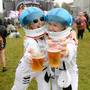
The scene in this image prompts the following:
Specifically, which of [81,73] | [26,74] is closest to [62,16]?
[26,74]

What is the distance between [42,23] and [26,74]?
0.75m

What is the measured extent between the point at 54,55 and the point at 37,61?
11.7 inches

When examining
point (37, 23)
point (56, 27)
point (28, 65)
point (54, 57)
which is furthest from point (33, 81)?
point (54, 57)

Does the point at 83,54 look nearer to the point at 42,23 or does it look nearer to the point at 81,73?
the point at 81,73

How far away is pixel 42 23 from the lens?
4.75 m

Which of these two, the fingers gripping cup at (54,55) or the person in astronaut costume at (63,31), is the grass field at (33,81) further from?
the fingers gripping cup at (54,55)

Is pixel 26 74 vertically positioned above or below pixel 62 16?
below

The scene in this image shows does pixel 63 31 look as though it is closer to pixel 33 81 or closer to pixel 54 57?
pixel 54 57

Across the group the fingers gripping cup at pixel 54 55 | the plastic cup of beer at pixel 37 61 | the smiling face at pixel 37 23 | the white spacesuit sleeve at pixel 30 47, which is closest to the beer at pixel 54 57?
the fingers gripping cup at pixel 54 55

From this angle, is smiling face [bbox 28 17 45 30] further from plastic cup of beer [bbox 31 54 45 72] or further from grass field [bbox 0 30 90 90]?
grass field [bbox 0 30 90 90]

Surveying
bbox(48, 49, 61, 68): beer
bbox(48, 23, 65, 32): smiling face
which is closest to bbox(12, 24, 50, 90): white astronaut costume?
bbox(48, 23, 65, 32): smiling face

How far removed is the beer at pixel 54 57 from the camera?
14.3ft

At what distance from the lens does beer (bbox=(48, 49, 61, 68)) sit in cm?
434

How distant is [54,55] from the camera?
4.35m
